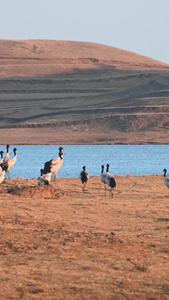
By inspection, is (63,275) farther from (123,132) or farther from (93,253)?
(123,132)

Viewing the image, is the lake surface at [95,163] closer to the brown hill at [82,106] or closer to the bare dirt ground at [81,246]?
the bare dirt ground at [81,246]

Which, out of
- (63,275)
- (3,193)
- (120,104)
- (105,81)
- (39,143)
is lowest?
(63,275)

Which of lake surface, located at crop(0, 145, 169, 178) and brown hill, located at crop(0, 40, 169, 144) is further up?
brown hill, located at crop(0, 40, 169, 144)

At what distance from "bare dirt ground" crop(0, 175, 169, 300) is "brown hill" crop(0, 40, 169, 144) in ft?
296

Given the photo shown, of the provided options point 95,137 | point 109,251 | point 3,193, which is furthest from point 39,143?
point 109,251

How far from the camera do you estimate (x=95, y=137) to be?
116m

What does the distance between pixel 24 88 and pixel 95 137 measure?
2726 inches

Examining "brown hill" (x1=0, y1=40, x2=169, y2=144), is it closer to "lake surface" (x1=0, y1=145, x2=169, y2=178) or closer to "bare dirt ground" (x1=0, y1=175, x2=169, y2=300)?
"lake surface" (x1=0, y1=145, x2=169, y2=178)

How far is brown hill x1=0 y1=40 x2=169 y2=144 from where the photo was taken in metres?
118

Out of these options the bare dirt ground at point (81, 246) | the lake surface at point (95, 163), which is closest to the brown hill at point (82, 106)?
the lake surface at point (95, 163)

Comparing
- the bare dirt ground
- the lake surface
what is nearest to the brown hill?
the lake surface

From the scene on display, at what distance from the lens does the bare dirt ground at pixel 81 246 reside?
10.6 metres

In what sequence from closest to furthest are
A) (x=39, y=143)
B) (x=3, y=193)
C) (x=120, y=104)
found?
1. (x=3, y=193)
2. (x=39, y=143)
3. (x=120, y=104)

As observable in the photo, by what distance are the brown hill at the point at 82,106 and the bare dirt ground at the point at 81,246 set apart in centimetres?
9025
